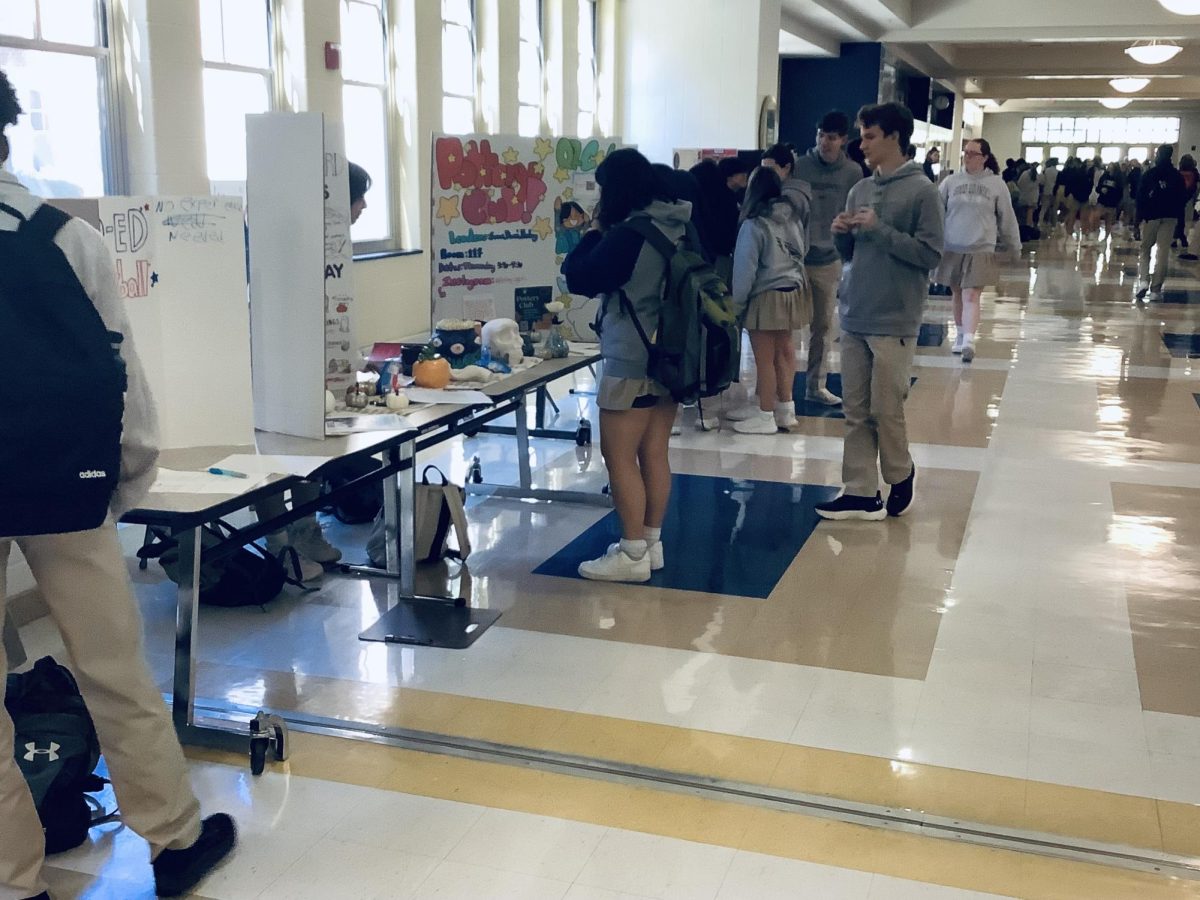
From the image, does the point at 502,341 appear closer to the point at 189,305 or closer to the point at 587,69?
the point at 189,305

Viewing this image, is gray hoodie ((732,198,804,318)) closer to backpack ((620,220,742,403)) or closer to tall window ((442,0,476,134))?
backpack ((620,220,742,403))

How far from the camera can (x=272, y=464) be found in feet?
10.1

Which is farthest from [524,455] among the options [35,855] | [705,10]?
[705,10]

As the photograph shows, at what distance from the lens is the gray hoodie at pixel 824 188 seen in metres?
6.68

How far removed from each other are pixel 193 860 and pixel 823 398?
17.4 feet

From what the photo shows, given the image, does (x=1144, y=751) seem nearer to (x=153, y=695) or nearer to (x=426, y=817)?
(x=426, y=817)

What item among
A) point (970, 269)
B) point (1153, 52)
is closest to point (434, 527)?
point (970, 269)

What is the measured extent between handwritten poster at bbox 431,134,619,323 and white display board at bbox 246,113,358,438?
109 centimetres

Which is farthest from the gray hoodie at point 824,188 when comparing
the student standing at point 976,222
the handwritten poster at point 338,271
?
the handwritten poster at point 338,271

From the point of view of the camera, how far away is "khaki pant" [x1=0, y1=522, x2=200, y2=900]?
2131 mm

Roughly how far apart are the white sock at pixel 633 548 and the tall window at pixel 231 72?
3.61 meters

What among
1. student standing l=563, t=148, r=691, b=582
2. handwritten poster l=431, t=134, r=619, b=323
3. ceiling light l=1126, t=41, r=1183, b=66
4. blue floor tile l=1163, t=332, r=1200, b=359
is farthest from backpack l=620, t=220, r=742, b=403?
ceiling light l=1126, t=41, r=1183, b=66

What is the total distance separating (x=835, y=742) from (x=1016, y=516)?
2.29 meters

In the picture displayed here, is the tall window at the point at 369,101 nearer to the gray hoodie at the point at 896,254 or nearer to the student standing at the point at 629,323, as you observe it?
the gray hoodie at the point at 896,254
